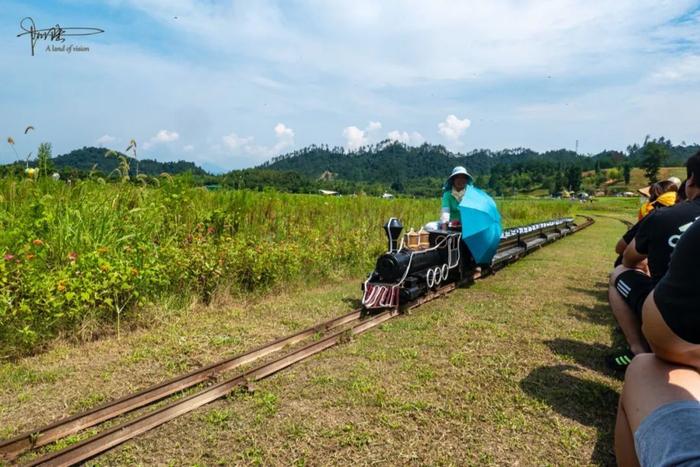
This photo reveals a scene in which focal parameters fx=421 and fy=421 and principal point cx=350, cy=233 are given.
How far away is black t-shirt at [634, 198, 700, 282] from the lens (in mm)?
3195

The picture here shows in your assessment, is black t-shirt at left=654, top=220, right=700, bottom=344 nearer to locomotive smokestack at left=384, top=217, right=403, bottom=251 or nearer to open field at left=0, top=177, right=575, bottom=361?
locomotive smokestack at left=384, top=217, right=403, bottom=251

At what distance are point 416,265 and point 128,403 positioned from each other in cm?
397

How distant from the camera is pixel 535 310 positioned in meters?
6.09

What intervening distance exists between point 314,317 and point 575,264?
24.2 ft

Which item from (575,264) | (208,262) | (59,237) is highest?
(59,237)

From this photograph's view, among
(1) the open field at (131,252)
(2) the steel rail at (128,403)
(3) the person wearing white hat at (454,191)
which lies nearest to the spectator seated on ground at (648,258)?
(2) the steel rail at (128,403)

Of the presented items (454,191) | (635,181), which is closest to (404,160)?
(635,181)

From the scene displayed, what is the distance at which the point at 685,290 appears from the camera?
156 cm

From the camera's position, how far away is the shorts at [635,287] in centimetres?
348

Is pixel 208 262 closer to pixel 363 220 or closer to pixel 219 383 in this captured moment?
pixel 219 383

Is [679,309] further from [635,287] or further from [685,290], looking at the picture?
[635,287]

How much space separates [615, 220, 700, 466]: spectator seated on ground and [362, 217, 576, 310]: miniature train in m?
3.92

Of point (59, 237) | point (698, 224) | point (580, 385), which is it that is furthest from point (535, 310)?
point (59, 237)

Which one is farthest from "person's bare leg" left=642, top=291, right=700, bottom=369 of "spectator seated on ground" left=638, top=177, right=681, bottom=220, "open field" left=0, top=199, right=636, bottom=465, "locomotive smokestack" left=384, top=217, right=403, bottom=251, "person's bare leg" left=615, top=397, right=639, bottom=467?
"spectator seated on ground" left=638, top=177, right=681, bottom=220
